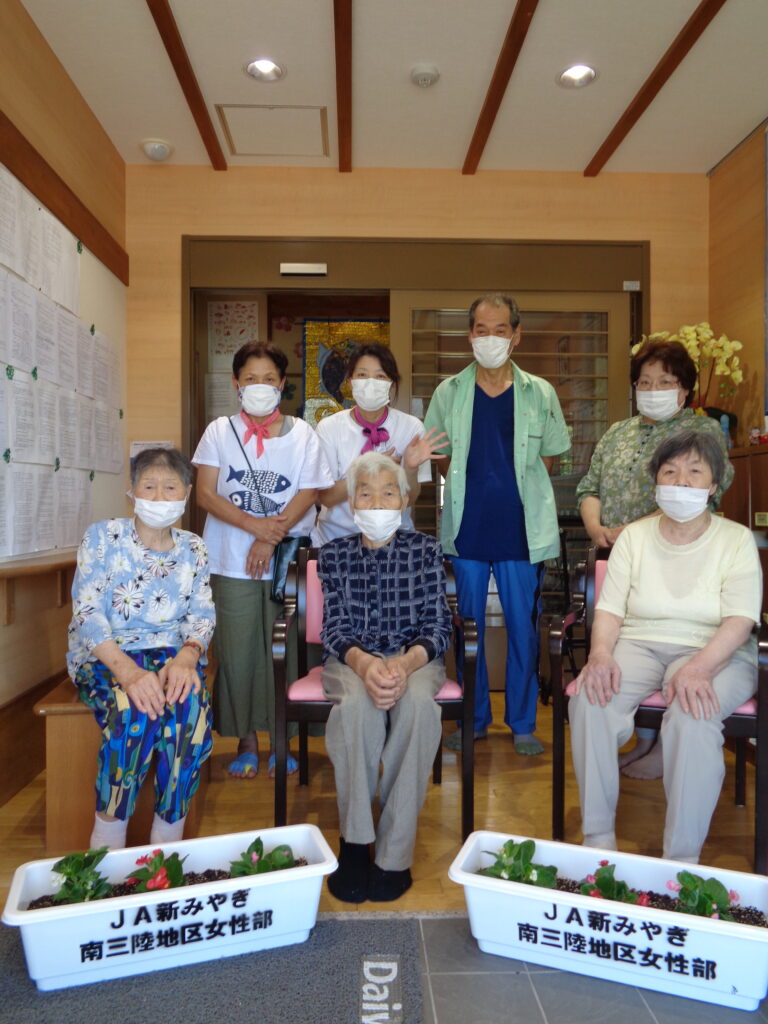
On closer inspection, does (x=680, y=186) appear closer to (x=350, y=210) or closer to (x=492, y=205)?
(x=492, y=205)

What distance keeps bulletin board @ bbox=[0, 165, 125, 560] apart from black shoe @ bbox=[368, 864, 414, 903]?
67.4 inches

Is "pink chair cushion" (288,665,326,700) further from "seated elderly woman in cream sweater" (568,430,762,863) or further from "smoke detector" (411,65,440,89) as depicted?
"smoke detector" (411,65,440,89)

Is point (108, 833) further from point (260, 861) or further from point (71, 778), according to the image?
point (260, 861)

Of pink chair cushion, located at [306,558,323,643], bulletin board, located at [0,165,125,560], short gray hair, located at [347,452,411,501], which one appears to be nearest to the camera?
short gray hair, located at [347,452,411,501]

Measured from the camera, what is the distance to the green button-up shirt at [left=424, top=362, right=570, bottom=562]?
2.89 meters

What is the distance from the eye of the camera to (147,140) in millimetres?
3965

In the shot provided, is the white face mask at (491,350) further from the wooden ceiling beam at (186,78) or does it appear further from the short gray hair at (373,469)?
the wooden ceiling beam at (186,78)

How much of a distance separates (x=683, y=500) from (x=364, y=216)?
293cm

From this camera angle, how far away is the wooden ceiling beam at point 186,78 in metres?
2.89

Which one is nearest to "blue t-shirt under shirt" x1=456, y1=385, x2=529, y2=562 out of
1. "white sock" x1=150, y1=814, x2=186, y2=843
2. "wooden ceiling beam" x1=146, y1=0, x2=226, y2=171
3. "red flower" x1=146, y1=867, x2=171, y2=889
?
"white sock" x1=150, y1=814, x2=186, y2=843

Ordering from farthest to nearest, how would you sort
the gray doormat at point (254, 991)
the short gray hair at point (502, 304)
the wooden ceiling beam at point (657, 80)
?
the wooden ceiling beam at point (657, 80), the short gray hair at point (502, 304), the gray doormat at point (254, 991)

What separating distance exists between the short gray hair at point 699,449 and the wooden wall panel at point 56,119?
2.61 m

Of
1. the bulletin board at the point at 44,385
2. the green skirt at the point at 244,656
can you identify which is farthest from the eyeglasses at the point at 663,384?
the bulletin board at the point at 44,385

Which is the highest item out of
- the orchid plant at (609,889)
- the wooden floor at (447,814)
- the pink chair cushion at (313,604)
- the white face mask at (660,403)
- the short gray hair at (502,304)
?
the short gray hair at (502,304)
